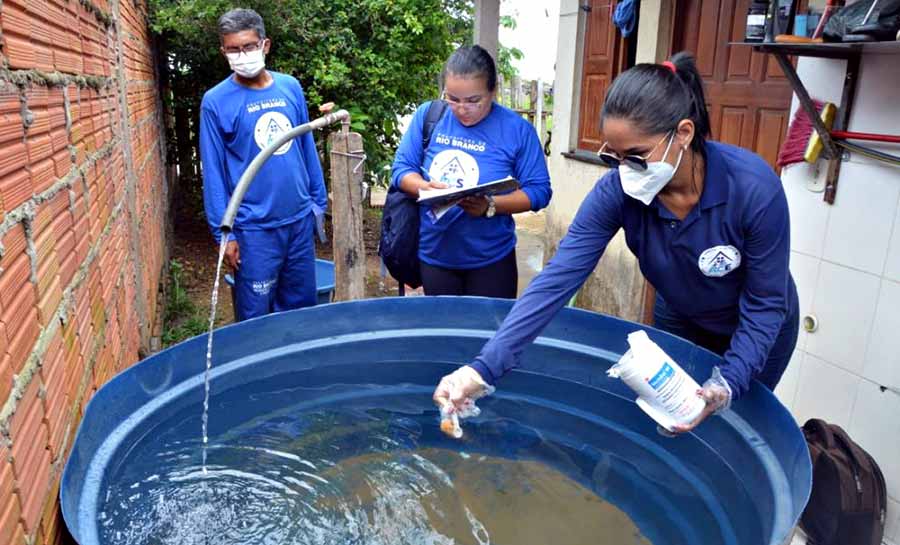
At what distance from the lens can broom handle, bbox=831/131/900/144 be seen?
223 cm

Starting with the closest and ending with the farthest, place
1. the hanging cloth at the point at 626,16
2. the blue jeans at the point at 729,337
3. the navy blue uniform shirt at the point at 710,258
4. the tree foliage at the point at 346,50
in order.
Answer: the navy blue uniform shirt at the point at 710,258
the blue jeans at the point at 729,337
the hanging cloth at the point at 626,16
the tree foliage at the point at 346,50

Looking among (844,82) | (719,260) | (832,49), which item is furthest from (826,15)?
(719,260)

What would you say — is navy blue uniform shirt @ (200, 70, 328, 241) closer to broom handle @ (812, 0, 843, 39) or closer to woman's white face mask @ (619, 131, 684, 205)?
woman's white face mask @ (619, 131, 684, 205)

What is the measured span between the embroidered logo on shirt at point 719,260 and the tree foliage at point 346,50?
436cm

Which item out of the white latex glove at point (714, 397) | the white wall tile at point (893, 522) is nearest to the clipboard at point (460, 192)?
the white latex glove at point (714, 397)

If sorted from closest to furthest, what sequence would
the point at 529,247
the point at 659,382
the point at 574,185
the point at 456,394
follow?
the point at 659,382
the point at 456,394
the point at 574,185
the point at 529,247

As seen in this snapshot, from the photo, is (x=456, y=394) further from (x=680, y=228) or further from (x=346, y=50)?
(x=346, y=50)

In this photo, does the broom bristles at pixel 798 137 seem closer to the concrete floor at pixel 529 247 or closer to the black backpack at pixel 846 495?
the black backpack at pixel 846 495

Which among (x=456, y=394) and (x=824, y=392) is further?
(x=824, y=392)

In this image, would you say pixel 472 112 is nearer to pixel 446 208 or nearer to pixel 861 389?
pixel 446 208

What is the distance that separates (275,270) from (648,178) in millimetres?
1948

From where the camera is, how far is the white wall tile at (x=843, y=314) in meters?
2.42

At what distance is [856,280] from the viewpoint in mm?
2459

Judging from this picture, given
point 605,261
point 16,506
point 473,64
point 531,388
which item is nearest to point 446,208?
point 473,64
